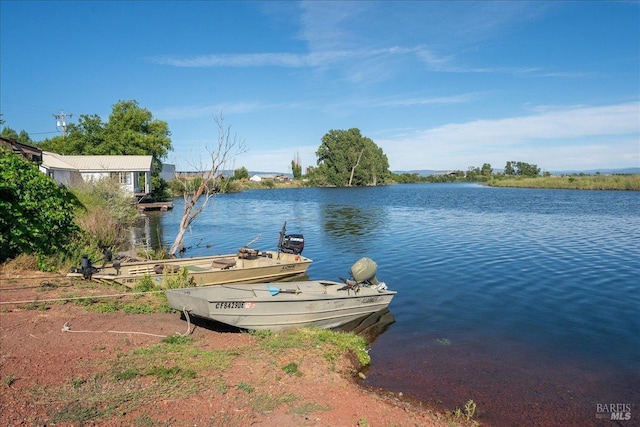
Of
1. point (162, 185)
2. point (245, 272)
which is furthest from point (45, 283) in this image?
point (162, 185)

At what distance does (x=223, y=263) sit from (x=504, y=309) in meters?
9.87

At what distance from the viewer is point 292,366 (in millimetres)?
8398

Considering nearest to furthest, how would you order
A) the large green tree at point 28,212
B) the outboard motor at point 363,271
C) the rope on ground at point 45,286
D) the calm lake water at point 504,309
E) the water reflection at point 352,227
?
the calm lake water at point 504,309, the rope on ground at point 45,286, the outboard motor at point 363,271, the large green tree at point 28,212, the water reflection at point 352,227

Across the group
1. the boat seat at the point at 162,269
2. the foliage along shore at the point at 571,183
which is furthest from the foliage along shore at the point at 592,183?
the boat seat at the point at 162,269

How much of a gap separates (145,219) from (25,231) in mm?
24962

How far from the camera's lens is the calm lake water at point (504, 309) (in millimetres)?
8852

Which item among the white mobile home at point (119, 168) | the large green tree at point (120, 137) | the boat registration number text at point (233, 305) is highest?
the large green tree at point (120, 137)

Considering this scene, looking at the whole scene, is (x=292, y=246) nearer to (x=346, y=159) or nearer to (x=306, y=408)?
(x=306, y=408)

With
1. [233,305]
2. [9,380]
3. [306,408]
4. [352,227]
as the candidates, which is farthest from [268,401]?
[352,227]

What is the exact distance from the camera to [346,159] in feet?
361

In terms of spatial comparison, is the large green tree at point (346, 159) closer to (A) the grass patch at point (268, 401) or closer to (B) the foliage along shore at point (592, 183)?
(B) the foliage along shore at point (592, 183)

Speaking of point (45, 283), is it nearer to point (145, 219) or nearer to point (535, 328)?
point (535, 328)

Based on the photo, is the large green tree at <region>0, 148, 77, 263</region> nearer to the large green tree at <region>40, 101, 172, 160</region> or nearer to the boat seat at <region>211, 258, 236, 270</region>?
the boat seat at <region>211, 258, 236, 270</region>

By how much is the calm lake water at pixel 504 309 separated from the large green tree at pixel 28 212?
972cm
